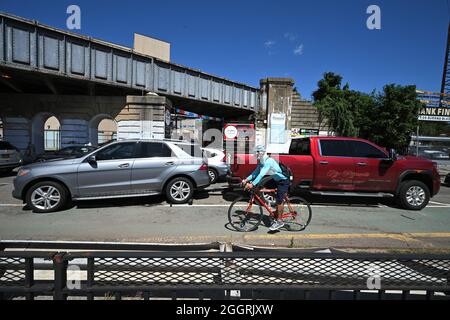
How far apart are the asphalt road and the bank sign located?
22.1 m

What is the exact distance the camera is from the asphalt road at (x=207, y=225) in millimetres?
4637

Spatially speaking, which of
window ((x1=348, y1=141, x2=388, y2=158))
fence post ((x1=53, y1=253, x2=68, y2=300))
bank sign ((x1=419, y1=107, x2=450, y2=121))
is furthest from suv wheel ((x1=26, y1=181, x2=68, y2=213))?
bank sign ((x1=419, y1=107, x2=450, y2=121))

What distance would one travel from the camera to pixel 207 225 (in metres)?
5.40

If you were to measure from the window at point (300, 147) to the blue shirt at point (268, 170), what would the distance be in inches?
97.1

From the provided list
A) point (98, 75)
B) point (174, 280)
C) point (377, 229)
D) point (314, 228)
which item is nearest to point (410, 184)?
point (377, 229)

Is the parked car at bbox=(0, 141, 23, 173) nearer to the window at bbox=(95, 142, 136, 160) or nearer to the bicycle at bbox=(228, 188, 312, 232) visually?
the window at bbox=(95, 142, 136, 160)

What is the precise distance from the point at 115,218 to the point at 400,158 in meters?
7.47

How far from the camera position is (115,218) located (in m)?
5.75

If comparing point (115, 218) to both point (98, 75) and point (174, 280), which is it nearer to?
point (174, 280)

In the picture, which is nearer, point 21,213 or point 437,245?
point 437,245

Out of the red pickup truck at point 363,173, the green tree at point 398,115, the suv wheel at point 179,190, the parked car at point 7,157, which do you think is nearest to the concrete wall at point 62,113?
the parked car at point 7,157

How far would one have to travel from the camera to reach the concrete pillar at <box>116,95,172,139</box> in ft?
57.7

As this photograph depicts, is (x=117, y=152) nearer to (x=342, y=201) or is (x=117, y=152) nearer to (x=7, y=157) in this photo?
(x=342, y=201)

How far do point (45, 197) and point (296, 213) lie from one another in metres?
5.68
